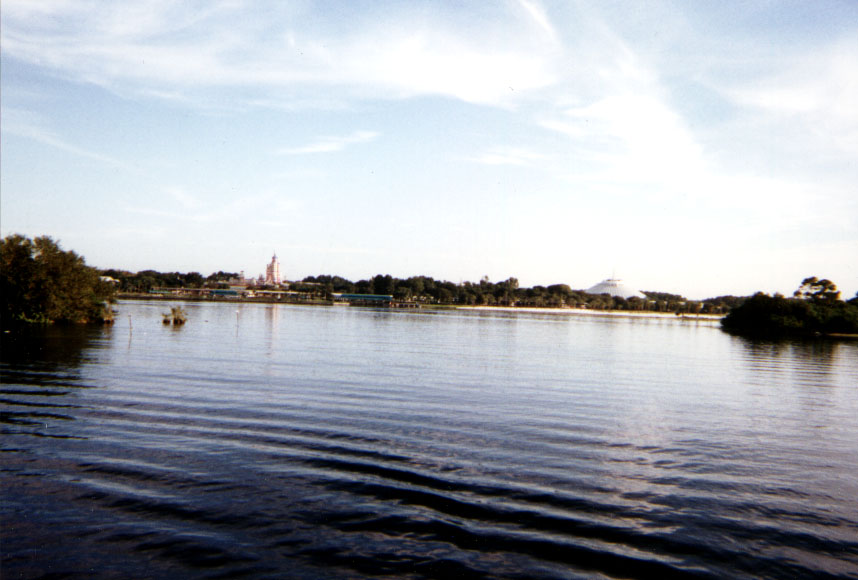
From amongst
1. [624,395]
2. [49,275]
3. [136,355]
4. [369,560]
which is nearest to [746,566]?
[369,560]

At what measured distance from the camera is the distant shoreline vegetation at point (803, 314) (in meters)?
127

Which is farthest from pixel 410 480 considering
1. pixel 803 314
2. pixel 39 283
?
pixel 803 314

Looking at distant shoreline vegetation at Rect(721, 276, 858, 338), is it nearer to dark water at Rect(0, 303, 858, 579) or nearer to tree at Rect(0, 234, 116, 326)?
dark water at Rect(0, 303, 858, 579)

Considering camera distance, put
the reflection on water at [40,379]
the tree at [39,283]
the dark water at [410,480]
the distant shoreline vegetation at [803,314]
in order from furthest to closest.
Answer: the distant shoreline vegetation at [803,314] → the tree at [39,283] → the reflection on water at [40,379] → the dark water at [410,480]

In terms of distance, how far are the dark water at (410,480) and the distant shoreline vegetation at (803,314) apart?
4423 inches

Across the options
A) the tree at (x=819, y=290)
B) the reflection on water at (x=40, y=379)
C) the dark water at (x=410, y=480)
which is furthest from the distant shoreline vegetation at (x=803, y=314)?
the reflection on water at (x=40, y=379)

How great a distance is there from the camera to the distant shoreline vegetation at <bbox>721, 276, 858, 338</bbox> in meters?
127

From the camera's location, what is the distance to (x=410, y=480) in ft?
49.8

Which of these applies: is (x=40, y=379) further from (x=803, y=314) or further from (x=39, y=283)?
(x=803, y=314)

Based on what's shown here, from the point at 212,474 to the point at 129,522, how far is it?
3.15m

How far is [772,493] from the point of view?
1569 cm

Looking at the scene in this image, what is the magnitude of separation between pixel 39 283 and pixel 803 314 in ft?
467

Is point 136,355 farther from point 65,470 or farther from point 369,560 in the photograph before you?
point 369,560

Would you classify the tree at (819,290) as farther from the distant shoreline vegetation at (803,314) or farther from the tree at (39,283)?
the tree at (39,283)
